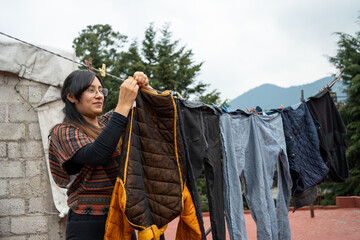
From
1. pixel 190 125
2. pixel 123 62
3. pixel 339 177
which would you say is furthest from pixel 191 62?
pixel 190 125

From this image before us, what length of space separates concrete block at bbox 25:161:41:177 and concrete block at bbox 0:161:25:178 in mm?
59

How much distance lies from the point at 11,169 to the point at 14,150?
0.23 meters

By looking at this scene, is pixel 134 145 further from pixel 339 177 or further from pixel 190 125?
pixel 339 177

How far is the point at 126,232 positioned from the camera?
1.72 metres

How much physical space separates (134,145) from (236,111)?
1579 mm

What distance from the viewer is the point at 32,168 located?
427cm

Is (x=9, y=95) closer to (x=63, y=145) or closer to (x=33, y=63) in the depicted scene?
(x=33, y=63)

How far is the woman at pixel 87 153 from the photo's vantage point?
158cm

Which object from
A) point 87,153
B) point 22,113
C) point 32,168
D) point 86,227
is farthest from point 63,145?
point 22,113

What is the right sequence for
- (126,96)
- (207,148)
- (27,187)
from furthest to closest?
(27,187), (207,148), (126,96)

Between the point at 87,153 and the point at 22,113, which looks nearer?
the point at 87,153

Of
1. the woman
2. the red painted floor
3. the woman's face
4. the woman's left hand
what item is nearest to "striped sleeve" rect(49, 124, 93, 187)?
the woman

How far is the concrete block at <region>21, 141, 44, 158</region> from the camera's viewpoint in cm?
428

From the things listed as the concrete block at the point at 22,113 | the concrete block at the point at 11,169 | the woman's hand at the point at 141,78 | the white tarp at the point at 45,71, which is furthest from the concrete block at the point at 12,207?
the woman's hand at the point at 141,78
